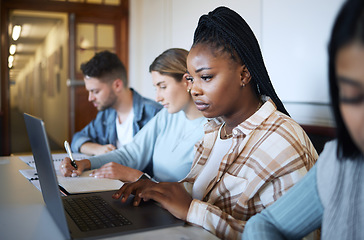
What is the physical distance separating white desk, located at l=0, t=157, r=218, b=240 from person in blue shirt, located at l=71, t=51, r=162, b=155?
1.12 meters

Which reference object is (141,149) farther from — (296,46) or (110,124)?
(296,46)

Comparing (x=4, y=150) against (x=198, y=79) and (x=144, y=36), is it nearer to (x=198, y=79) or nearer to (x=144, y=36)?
(x=144, y=36)

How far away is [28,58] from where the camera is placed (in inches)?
198

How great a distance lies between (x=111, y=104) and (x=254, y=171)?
5.49ft

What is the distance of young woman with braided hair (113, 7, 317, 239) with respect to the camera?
894mm

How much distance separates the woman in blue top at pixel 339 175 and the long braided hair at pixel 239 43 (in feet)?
1.37

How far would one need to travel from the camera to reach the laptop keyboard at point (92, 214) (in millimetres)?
823

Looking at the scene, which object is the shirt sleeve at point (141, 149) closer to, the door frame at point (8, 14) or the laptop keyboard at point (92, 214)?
the laptop keyboard at point (92, 214)

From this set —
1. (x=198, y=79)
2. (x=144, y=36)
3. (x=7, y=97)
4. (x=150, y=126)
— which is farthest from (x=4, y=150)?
(x=198, y=79)

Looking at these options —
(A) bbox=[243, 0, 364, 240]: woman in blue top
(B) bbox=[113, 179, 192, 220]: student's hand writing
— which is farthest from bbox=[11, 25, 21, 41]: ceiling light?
(A) bbox=[243, 0, 364, 240]: woman in blue top

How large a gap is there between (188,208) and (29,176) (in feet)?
2.61

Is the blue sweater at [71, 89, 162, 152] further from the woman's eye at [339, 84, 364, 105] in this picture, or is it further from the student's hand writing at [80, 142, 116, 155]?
the woman's eye at [339, 84, 364, 105]

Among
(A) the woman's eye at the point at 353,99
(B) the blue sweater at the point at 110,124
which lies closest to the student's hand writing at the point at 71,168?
(B) the blue sweater at the point at 110,124

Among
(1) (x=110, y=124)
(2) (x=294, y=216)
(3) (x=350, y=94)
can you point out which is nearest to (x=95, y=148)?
(1) (x=110, y=124)
